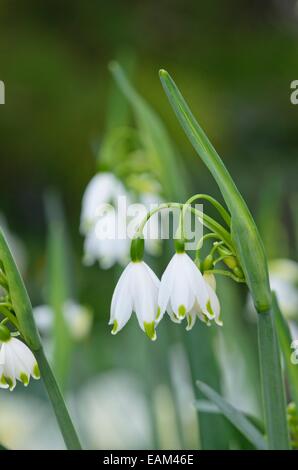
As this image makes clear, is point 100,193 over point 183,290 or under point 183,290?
over

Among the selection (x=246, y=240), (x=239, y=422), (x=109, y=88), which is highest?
(x=109, y=88)

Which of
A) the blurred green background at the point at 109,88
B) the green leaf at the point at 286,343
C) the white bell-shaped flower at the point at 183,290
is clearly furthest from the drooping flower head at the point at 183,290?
the blurred green background at the point at 109,88

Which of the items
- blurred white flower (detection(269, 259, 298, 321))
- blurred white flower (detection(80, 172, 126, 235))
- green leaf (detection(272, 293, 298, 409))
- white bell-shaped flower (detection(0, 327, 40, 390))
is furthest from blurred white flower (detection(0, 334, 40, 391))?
blurred white flower (detection(269, 259, 298, 321))

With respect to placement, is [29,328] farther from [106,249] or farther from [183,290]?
[106,249]

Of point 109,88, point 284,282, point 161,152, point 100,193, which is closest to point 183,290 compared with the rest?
point 161,152

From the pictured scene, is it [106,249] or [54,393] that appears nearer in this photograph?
[54,393]

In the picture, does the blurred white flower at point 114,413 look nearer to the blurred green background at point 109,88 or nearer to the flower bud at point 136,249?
the flower bud at point 136,249
